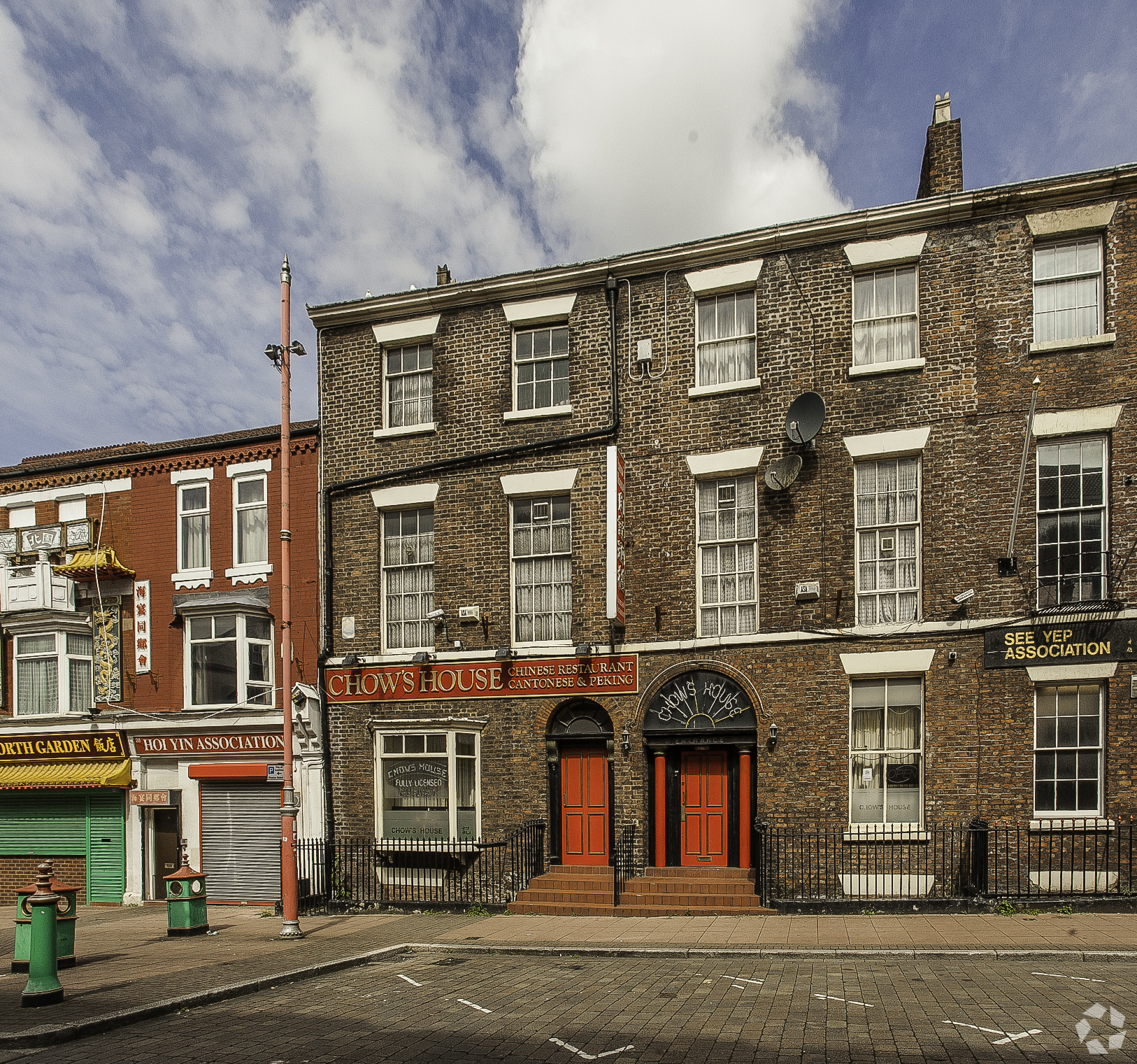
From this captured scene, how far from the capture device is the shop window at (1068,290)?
13820 millimetres

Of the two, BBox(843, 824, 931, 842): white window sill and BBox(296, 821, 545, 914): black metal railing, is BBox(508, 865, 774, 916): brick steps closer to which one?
BBox(296, 821, 545, 914): black metal railing

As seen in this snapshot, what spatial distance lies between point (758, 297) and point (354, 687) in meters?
10.2

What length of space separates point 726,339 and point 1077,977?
10.4 metres

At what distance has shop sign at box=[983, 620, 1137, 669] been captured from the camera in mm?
13070

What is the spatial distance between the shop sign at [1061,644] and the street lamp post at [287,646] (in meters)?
10.7

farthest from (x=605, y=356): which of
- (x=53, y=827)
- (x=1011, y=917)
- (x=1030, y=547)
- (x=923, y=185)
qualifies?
(x=53, y=827)

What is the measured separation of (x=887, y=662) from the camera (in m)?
14.0

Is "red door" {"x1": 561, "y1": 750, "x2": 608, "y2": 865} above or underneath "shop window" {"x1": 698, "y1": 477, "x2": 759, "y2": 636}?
underneath

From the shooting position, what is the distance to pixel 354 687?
17.1 metres

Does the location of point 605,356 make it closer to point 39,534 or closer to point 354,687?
point 354,687

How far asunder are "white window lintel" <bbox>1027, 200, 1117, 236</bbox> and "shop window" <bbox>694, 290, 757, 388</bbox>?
14.4 ft

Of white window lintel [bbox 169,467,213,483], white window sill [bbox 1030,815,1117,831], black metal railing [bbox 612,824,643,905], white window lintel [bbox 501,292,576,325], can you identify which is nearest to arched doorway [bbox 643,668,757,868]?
black metal railing [bbox 612,824,643,905]

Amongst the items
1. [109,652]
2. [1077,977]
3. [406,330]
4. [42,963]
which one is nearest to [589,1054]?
[1077,977]

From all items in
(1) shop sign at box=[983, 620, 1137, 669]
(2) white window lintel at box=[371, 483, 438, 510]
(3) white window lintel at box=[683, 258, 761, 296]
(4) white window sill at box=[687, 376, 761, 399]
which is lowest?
(1) shop sign at box=[983, 620, 1137, 669]
